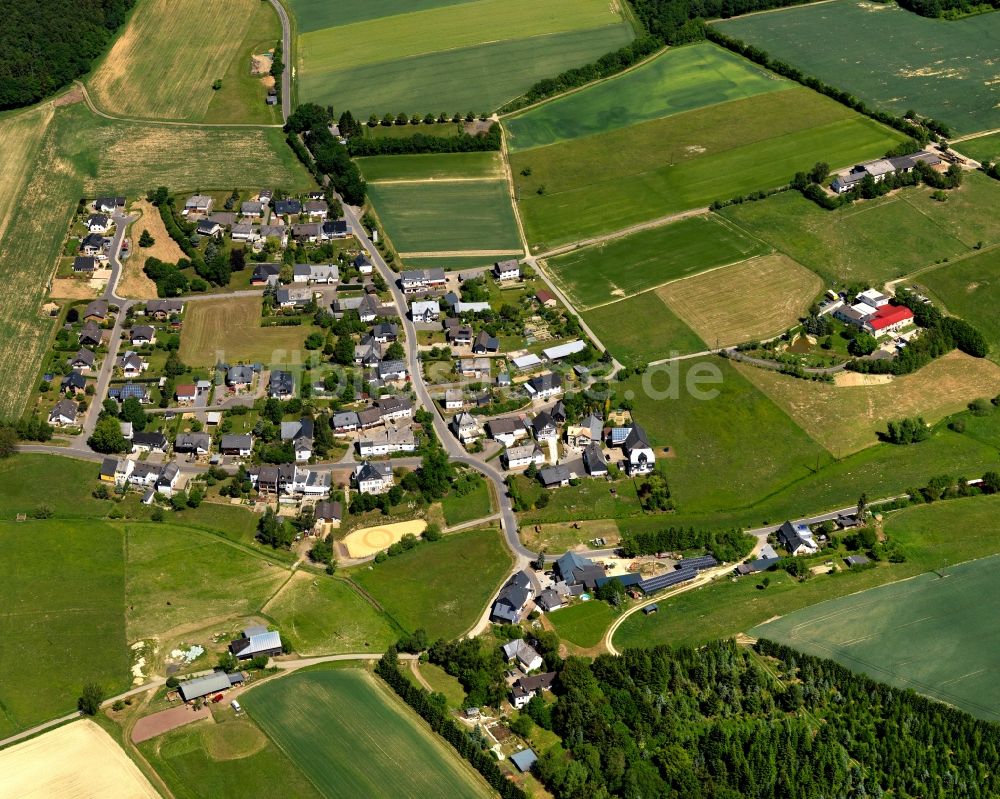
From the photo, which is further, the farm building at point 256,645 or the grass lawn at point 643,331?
the grass lawn at point 643,331

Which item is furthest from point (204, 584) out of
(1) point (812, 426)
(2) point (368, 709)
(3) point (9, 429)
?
(1) point (812, 426)

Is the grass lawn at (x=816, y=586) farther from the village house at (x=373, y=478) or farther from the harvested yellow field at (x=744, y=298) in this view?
the harvested yellow field at (x=744, y=298)

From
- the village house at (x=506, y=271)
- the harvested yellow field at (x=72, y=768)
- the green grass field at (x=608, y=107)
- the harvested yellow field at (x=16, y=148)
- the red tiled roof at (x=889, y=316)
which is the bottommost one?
the red tiled roof at (x=889, y=316)

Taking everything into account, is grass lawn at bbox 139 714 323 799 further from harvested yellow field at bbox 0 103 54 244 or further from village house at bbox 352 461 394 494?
harvested yellow field at bbox 0 103 54 244

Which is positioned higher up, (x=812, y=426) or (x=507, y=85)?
(x=507, y=85)

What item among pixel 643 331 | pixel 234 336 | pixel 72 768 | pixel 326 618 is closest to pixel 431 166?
pixel 234 336

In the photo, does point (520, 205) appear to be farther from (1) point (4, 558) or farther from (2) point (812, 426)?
(1) point (4, 558)

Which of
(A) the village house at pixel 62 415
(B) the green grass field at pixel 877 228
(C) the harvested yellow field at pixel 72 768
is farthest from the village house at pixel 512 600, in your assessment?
(B) the green grass field at pixel 877 228

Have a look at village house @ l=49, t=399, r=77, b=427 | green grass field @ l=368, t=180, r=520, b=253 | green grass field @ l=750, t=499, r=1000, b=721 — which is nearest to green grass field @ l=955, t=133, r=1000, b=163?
green grass field @ l=368, t=180, r=520, b=253
